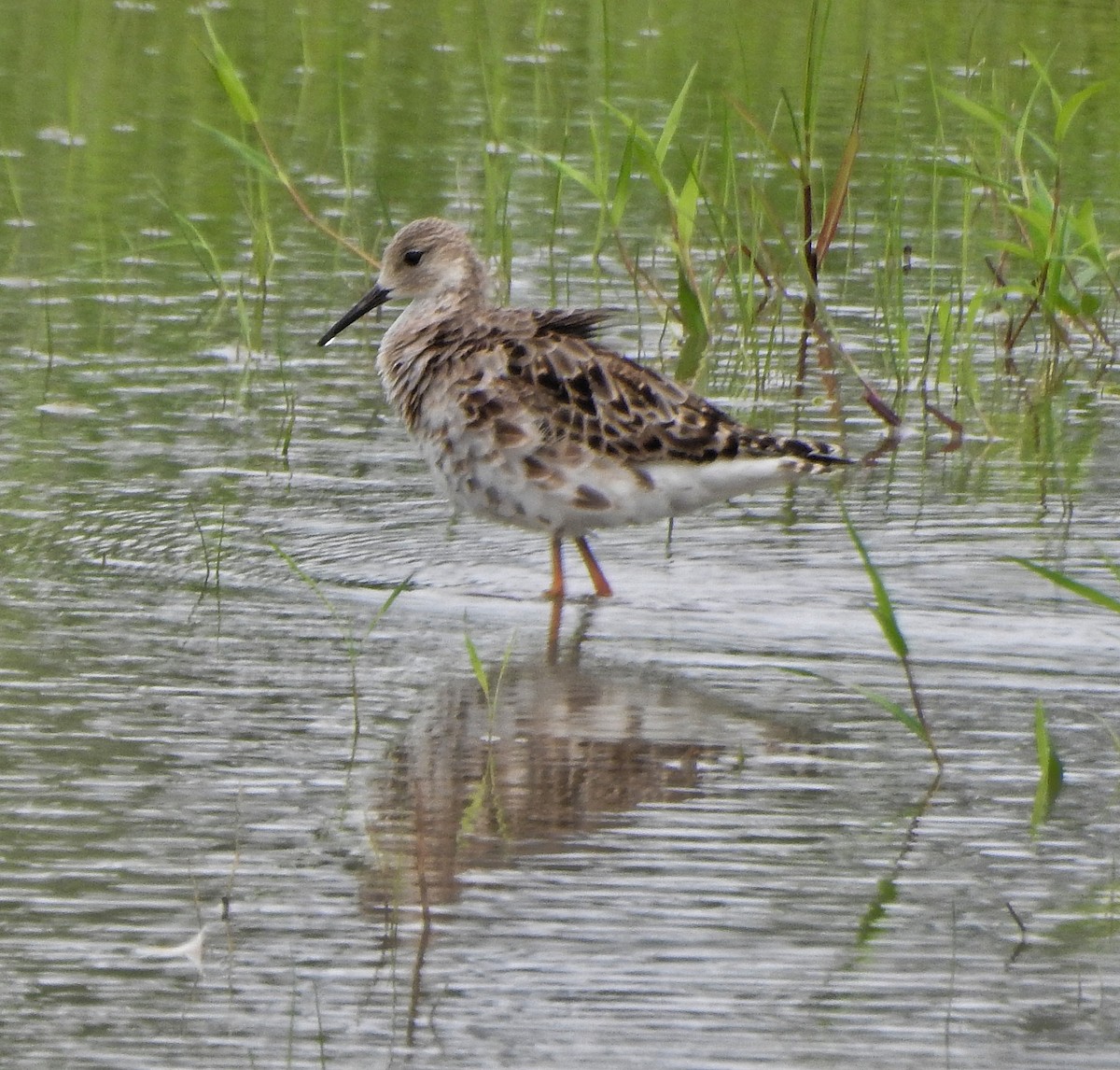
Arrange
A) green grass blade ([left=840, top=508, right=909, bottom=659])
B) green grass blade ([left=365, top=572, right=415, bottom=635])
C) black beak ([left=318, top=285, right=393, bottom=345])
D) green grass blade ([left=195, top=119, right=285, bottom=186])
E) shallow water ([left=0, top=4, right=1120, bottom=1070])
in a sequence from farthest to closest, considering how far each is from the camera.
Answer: green grass blade ([left=195, top=119, right=285, bottom=186])
black beak ([left=318, top=285, right=393, bottom=345])
green grass blade ([left=365, top=572, right=415, bottom=635])
green grass blade ([left=840, top=508, right=909, bottom=659])
shallow water ([left=0, top=4, right=1120, bottom=1070])

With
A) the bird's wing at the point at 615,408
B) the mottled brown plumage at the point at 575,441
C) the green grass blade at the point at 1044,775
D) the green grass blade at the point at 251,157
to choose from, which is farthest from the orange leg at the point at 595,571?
the green grass blade at the point at 251,157

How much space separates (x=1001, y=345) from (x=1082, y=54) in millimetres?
6072

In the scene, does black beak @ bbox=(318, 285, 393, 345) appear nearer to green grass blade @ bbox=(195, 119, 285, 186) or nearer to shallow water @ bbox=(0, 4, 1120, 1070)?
shallow water @ bbox=(0, 4, 1120, 1070)

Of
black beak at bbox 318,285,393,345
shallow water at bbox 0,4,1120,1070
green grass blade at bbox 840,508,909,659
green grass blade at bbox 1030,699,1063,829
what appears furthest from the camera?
black beak at bbox 318,285,393,345

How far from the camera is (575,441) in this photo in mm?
6871

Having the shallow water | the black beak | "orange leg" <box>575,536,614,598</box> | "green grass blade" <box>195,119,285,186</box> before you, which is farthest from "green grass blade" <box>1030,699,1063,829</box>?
"green grass blade" <box>195,119,285,186</box>

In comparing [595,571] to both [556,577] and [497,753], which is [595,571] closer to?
[556,577]

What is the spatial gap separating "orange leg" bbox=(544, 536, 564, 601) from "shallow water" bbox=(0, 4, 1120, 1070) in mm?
81

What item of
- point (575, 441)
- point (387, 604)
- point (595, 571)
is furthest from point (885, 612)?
point (575, 441)

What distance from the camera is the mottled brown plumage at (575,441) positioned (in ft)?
22.4

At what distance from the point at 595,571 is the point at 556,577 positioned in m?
0.11

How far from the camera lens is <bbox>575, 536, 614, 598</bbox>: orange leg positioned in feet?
22.2

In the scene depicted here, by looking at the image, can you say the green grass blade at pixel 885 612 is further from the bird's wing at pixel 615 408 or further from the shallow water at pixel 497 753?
the bird's wing at pixel 615 408

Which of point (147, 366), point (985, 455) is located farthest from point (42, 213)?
point (985, 455)
